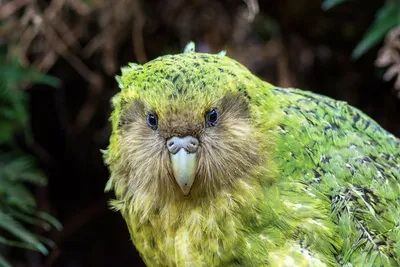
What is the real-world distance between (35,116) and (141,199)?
1.76m

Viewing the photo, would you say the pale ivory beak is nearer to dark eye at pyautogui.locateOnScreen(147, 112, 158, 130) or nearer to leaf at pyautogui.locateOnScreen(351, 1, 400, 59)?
dark eye at pyautogui.locateOnScreen(147, 112, 158, 130)

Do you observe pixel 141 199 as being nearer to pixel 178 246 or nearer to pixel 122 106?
pixel 178 246

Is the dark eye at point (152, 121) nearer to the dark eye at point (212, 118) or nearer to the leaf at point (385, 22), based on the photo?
the dark eye at point (212, 118)

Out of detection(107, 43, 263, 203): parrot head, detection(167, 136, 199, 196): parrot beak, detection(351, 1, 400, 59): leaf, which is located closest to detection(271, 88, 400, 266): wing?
detection(107, 43, 263, 203): parrot head

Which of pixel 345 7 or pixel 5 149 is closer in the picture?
pixel 5 149

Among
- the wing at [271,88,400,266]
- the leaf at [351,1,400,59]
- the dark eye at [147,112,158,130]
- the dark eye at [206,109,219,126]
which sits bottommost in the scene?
the wing at [271,88,400,266]

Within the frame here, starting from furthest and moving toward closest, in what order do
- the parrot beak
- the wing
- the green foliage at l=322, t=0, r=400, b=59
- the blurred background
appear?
the blurred background, the green foliage at l=322, t=0, r=400, b=59, the wing, the parrot beak

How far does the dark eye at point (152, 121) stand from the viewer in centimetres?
156

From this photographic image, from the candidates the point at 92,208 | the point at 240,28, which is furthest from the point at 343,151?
the point at 92,208

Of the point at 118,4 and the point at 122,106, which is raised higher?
the point at 118,4

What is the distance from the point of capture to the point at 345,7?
3.03m

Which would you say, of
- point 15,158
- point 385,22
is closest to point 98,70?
point 15,158

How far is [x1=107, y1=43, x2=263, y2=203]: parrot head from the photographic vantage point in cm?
151

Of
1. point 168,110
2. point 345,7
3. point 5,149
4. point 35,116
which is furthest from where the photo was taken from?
point 35,116
